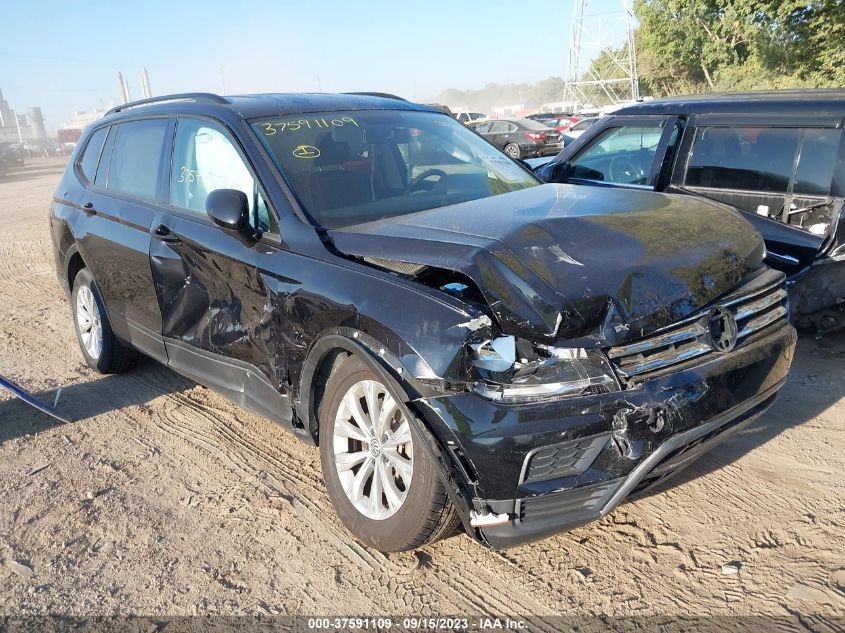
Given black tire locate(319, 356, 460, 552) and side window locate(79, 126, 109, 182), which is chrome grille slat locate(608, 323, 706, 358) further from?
side window locate(79, 126, 109, 182)

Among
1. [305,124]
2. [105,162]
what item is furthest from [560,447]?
[105,162]

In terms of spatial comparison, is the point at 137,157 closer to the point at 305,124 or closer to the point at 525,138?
the point at 305,124

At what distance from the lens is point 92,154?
5336 millimetres

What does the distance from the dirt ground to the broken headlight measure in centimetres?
82

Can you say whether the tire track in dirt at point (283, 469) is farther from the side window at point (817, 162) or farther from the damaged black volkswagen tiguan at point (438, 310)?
the side window at point (817, 162)

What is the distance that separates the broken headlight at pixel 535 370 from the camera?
8.26ft

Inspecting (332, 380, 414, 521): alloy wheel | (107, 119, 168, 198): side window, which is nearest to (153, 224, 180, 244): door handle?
(107, 119, 168, 198): side window

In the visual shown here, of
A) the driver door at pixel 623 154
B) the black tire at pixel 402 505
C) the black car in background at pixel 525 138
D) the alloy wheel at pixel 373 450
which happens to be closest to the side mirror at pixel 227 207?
the black tire at pixel 402 505

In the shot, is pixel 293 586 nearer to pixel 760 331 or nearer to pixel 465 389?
pixel 465 389

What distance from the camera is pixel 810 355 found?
4.98 metres

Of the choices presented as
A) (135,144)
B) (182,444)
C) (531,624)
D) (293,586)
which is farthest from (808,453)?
(135,144)

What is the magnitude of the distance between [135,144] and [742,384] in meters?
3.99

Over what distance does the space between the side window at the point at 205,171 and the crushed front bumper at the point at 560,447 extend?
156 centimetres

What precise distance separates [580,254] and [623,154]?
3.21 meters
